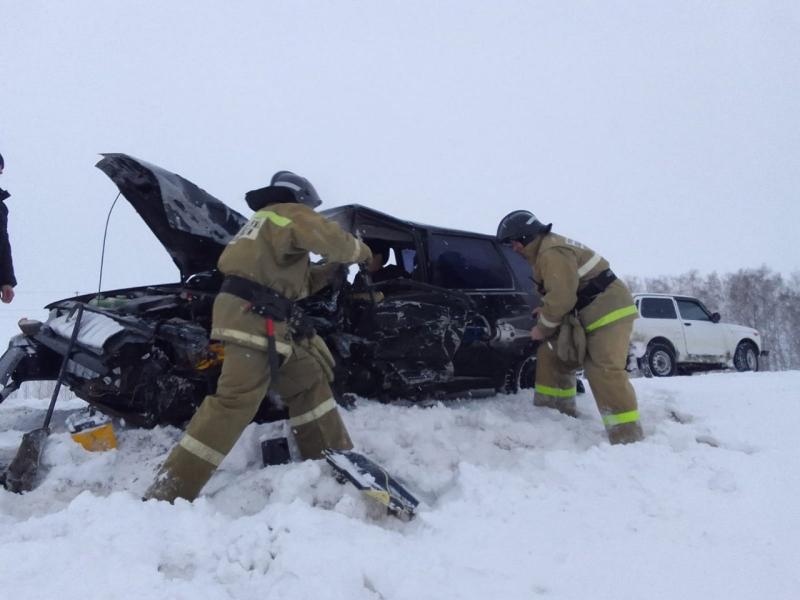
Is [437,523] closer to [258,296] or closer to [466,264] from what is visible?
[258,296]

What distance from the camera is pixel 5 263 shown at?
447 cm

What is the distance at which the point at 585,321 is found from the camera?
3977 millimetres

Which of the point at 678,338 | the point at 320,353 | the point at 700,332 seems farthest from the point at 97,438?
the point at 700,332

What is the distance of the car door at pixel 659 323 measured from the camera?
10.9 meters

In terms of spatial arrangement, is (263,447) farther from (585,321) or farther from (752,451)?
(752,451)

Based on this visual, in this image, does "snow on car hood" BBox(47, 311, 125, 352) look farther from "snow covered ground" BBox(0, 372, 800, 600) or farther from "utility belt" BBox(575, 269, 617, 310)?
"utility belt" BBox(575, 269, 617, 310)

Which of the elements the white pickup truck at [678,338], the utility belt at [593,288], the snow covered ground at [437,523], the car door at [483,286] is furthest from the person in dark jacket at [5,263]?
the white pickup truck at [678,338]

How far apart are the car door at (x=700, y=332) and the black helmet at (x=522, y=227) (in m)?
8.32

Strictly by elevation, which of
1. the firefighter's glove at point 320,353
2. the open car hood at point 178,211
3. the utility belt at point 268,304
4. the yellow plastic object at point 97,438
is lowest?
the yellow plastic object at point 97,438

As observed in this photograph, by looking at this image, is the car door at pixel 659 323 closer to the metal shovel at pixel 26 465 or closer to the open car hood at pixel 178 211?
the open car hood at pixel 178 211

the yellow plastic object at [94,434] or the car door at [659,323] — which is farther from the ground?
the car door at [659,323]

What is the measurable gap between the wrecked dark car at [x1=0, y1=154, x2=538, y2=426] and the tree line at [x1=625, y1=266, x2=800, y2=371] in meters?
28.4

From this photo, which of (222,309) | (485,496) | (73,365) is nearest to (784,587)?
(485,496)

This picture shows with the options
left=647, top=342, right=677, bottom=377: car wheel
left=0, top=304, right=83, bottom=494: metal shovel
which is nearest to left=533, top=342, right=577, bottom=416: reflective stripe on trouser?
left=0, top=304, right=83, bottom=494: metal shovel
